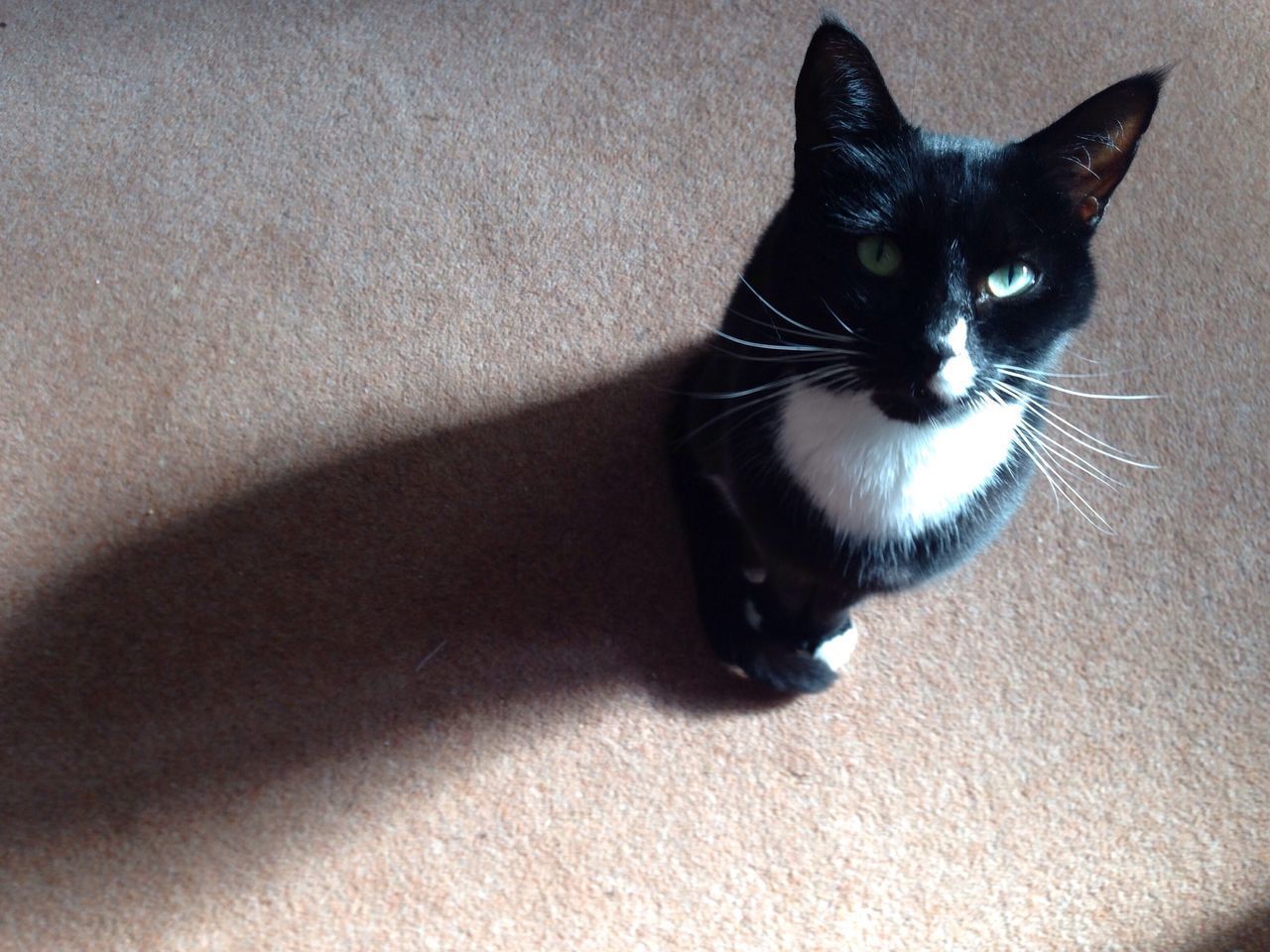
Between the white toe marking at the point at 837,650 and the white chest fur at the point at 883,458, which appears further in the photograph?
the white toe marking at the point at 837,650

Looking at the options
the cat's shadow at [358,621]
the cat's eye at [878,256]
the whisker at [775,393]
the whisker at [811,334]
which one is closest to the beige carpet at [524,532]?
the cat's shadow at [358,621]

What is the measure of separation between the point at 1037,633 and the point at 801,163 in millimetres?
607

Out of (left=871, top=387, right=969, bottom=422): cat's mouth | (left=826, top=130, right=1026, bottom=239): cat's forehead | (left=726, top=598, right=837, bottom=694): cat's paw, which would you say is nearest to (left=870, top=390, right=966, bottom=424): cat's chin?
(left=871, top=387, right=969, bottom=422): cat's mouth

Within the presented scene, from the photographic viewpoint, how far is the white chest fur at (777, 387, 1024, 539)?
29.8 inches

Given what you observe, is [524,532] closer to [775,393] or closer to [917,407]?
[775,393]

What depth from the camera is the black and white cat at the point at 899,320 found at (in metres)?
0.67

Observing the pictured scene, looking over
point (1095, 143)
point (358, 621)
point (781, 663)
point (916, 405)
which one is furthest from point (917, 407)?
point (358, 621)

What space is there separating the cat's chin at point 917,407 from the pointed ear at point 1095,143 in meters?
0.17

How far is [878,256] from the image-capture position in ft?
2.27

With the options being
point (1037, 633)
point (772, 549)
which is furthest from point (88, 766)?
point (1037, 633)

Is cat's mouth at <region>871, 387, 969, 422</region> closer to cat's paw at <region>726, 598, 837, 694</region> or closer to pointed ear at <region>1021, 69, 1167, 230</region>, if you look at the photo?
pointed ear at <region>1021, 69, 1167, 230</region>

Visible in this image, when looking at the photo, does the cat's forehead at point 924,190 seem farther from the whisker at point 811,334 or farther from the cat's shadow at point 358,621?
the cat's shadow at point 358,621

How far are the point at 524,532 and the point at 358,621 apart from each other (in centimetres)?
20

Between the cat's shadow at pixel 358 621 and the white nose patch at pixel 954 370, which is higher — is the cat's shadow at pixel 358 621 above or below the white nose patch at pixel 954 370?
below
